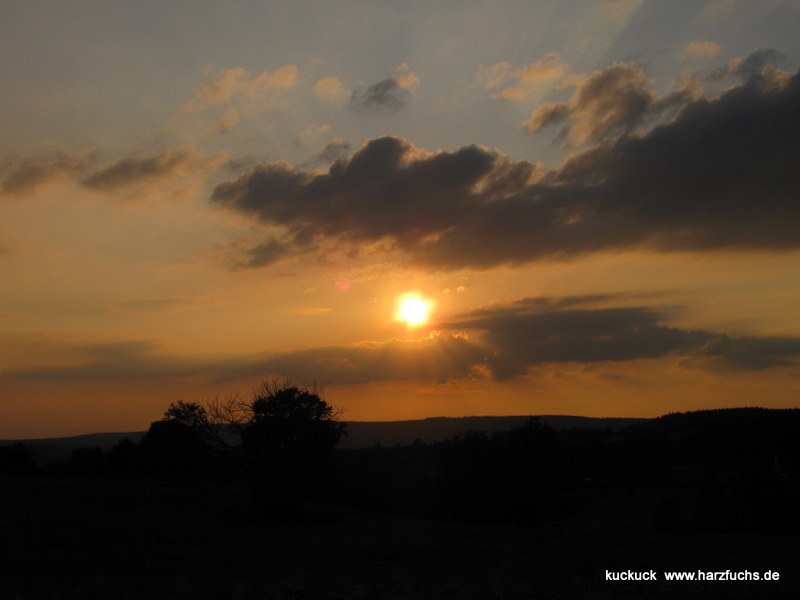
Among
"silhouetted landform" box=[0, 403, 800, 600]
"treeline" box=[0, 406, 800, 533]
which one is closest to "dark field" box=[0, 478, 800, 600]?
"silhouetted landform" box=[0, 403, 800, 600]

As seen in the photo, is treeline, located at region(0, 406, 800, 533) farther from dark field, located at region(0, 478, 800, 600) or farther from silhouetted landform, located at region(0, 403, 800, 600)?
dark field, located at region(0, 478, 800, 600)

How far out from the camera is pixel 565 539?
3155 centimetres

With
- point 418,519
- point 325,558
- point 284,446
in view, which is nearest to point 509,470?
point 418,519

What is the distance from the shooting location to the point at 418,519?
54.4m

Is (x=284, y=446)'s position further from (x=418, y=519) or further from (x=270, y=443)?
(x=418, y=519)

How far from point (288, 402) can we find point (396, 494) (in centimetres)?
3090

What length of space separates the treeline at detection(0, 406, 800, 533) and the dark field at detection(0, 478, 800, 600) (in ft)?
14.5

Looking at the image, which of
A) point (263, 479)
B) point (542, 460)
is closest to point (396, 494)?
point (542, 460)

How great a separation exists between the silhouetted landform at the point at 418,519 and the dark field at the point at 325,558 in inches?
4.6

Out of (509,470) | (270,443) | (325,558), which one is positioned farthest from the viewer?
(509,470)

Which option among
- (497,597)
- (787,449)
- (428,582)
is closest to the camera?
(497,597)

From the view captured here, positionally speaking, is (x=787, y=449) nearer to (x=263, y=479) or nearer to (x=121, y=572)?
(x=263, y=479)

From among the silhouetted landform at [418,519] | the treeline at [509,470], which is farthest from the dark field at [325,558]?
the treeline at [509,470]

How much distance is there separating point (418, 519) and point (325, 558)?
29.3 m
